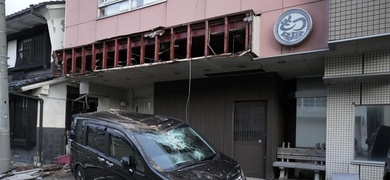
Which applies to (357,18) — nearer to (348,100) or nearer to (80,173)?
(348,100)

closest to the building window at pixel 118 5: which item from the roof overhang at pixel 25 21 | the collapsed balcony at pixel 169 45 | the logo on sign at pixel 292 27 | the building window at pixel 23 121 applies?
the collapsed balcony at pixel 169 45

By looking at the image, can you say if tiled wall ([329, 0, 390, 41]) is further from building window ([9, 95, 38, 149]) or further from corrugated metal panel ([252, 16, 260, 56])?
building window ([9, 95, 38, 149])

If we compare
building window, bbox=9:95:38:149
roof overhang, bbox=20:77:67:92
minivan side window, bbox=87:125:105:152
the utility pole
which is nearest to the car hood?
minivan side window, bbox=87:125:105:152

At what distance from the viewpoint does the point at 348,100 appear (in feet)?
25.4

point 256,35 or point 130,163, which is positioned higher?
point 256,35

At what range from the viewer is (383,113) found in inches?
295

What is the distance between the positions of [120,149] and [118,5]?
23.7ft

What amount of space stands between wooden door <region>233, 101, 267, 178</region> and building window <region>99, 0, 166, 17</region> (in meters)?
4.47

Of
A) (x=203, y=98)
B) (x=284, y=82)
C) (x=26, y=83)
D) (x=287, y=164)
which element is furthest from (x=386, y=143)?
(x=26, y=83)

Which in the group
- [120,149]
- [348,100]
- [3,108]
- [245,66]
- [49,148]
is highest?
[245,66]

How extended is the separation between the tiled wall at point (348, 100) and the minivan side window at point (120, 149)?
4705mm

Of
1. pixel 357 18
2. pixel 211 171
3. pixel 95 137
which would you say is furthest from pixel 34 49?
pixel 357 18

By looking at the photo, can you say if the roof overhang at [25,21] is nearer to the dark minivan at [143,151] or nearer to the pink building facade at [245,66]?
the pink building facade at [245,66]

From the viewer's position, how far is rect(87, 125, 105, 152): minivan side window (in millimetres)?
6527
